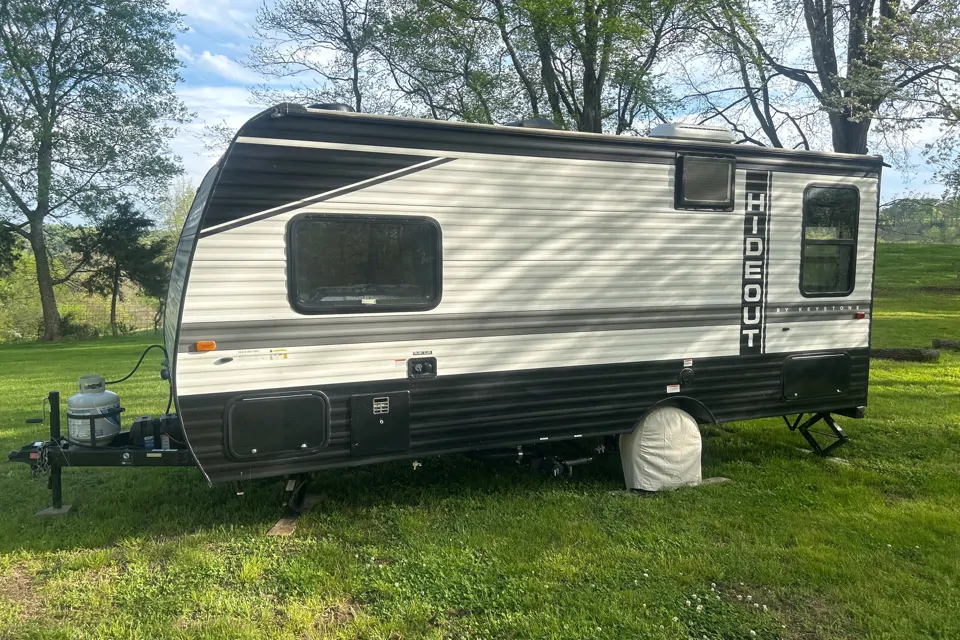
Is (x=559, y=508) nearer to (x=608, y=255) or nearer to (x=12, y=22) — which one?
(x=608, y=255)

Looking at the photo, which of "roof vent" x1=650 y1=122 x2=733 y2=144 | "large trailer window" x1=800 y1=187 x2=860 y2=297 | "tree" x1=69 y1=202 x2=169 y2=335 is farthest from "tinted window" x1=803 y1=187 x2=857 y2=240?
"tree" x1=69 y1=202 x2=169 y2=335

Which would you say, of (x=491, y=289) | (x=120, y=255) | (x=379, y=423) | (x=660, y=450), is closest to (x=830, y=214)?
(x=660, y=450)

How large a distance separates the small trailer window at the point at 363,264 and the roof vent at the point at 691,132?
2264mm

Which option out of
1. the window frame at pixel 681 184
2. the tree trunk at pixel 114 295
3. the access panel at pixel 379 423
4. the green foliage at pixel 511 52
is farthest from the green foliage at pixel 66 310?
the window frame at pixel 681 184

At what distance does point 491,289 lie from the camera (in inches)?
196

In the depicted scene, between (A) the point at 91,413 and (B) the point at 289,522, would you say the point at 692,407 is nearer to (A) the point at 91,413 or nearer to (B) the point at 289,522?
(B) the point at 289,522

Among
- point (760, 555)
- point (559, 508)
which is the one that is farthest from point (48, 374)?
point (760, 555)

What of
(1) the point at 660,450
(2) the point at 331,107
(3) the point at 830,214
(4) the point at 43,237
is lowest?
(1) the point at 660,450

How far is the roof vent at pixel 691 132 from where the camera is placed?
220 inches

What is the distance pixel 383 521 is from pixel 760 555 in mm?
2622

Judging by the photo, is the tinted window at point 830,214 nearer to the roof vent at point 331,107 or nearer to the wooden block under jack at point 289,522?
the roof vent at point 331,107

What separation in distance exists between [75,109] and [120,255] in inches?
223

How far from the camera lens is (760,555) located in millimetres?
4352

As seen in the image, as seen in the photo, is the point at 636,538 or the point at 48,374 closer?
the point at 636,538
